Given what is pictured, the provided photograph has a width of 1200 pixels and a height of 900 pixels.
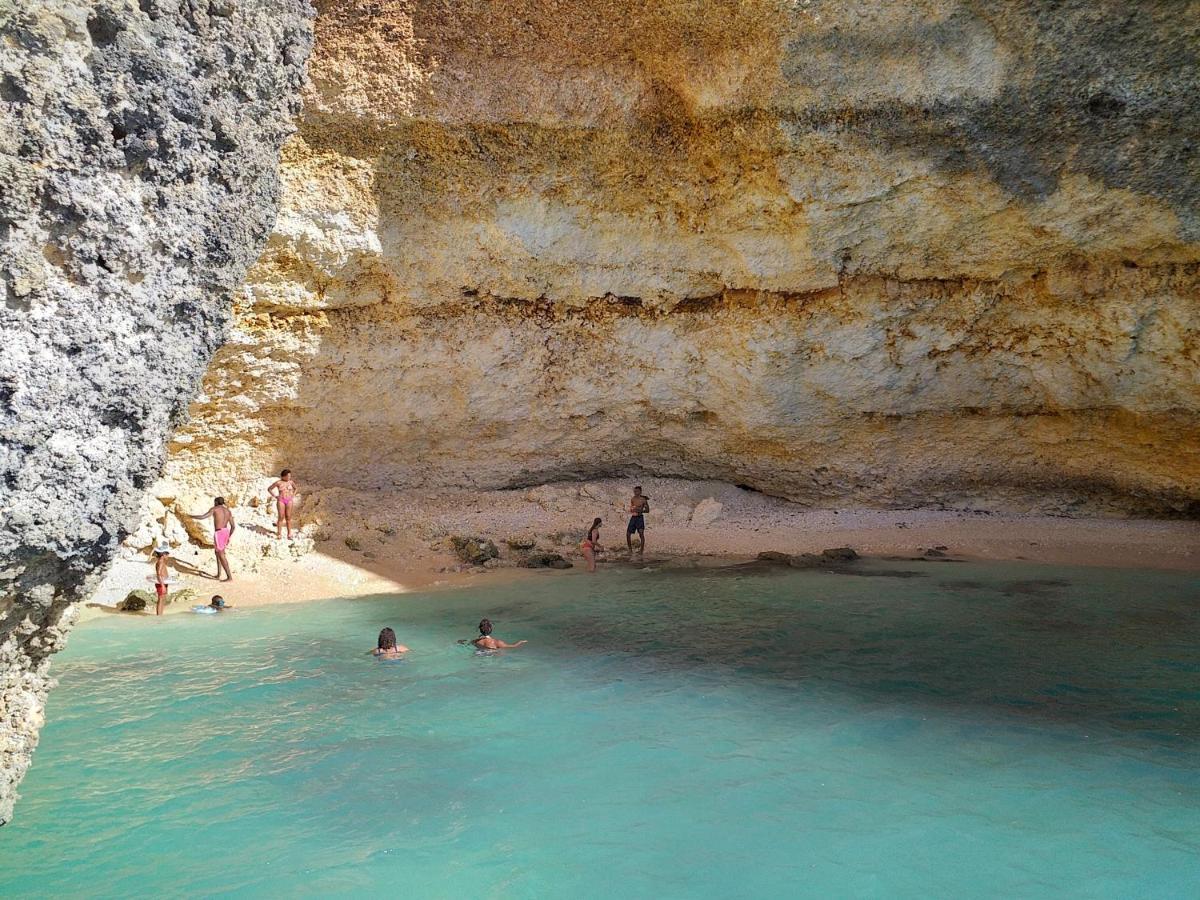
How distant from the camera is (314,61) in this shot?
10516 millimetres

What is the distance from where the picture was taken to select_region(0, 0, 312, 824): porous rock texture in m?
3.38

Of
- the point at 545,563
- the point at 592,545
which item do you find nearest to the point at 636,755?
the point at 592,545

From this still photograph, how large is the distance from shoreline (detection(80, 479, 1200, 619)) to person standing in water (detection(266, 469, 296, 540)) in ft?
0.67

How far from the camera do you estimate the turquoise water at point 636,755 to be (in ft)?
16.3

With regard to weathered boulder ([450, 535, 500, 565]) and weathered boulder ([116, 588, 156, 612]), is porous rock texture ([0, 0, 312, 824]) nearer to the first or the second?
weathered boulder ([116, 588, 156, 612])

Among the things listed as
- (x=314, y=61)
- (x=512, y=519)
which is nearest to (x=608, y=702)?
(x=512, y=519)

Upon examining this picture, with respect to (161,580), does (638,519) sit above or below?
above

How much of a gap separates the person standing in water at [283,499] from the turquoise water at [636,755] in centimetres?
Result: 213

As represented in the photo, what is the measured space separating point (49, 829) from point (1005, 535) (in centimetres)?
1158

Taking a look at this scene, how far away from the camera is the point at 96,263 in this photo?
12.0 ft

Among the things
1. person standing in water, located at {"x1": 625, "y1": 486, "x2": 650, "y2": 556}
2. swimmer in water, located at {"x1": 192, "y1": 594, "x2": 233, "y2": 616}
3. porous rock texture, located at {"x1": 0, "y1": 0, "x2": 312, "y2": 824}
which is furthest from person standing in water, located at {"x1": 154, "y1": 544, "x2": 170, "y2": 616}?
porous rock texture, located at {"x1": 0, "y1": 0, "x2": 312, "y2": 824}

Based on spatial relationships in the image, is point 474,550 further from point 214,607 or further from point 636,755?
point 636,755

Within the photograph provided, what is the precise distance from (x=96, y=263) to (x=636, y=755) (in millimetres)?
4530

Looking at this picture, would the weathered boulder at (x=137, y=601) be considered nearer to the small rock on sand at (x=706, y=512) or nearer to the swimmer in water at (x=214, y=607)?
the swimmer in water at (x=214, y=607)
